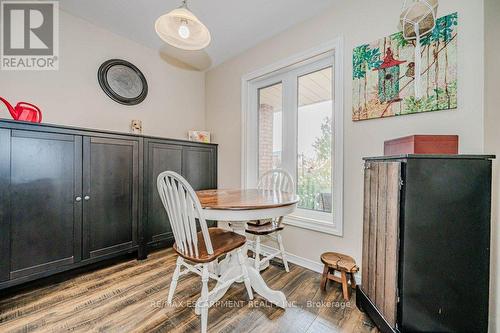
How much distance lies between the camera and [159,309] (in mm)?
1473

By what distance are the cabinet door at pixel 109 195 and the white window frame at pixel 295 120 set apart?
130 cm

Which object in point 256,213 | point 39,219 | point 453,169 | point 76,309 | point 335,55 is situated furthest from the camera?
point 335,55

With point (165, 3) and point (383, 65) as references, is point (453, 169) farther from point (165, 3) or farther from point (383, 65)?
point (165, 3)

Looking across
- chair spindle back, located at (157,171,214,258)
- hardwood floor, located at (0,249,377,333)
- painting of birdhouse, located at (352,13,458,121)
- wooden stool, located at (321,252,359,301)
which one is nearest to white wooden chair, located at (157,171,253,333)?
chair spindle back, located at (157,171,214,258)

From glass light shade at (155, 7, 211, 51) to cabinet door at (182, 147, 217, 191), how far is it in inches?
53.2

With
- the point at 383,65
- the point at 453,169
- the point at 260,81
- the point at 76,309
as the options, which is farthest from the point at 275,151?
the point at 76,309

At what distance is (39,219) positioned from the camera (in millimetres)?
1663

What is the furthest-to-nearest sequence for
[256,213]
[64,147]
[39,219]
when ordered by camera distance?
[64,147] < [39,219] < [256,213]

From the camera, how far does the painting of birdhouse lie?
1.40 meters

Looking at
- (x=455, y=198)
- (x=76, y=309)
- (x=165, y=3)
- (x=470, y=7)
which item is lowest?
(x=76, y=309)

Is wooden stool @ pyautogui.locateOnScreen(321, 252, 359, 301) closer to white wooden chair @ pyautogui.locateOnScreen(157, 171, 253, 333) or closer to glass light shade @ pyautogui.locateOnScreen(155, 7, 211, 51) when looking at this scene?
white wooden chair @ pyautogui.locateOnScreen(157, 171, 253, 333)

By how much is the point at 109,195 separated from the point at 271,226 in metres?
1.60

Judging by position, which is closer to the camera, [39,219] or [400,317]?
[400,317]

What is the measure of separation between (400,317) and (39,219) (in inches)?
99.9
